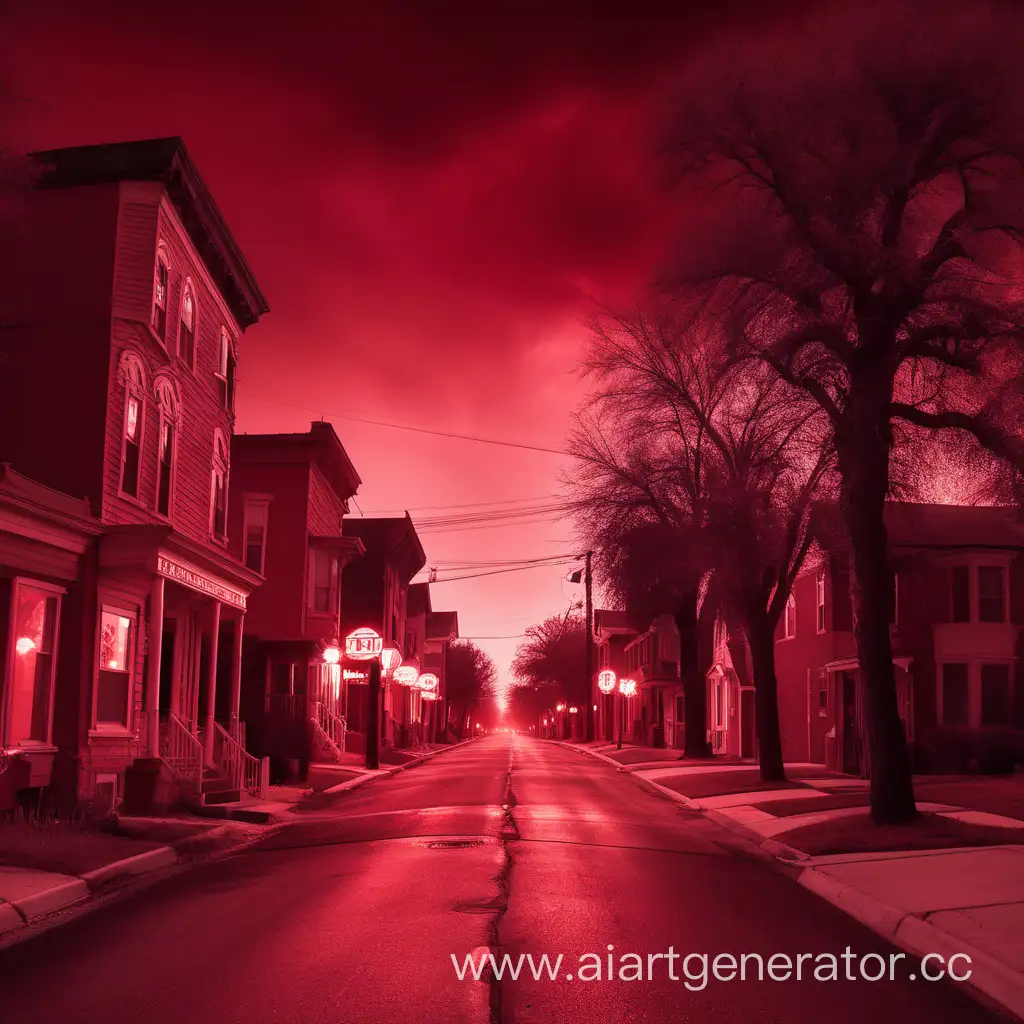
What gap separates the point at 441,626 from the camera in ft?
299

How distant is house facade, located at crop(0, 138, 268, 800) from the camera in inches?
748

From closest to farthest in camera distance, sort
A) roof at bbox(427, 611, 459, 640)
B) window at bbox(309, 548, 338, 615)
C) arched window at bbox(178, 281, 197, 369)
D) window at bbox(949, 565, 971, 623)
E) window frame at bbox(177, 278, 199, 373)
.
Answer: window frame at bbox(177, 278, 199, 373) → arched window at bbox(178, 281, 197, 369) → window at bbox(949, 565, 971, 623) → window at bbox(309, 548, 338, 615) → roof at bbox(427, 611, 459, 640)

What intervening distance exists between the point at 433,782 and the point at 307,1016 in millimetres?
22156

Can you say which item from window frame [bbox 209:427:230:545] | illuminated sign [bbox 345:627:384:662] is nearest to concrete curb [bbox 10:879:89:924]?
window frame [bbox 209:427:230:545]

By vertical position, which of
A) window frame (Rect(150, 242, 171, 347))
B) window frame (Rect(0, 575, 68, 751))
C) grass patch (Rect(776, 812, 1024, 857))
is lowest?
grass patch (Rect(776, 812, 1024, 857))

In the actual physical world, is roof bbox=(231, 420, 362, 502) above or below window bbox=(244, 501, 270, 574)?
above

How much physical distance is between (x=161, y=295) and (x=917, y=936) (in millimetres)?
17237

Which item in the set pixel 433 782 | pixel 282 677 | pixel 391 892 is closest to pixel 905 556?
pixel 433 782

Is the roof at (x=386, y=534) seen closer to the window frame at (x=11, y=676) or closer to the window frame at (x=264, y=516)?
the window frame at (x=264, y=516)

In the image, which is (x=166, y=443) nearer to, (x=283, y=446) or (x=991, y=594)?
(x=283, y=446)

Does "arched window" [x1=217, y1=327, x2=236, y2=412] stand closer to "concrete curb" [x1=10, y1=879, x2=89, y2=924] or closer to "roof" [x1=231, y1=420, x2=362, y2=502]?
"roof" [x1=231, y1=420, x2=362, y2=502]

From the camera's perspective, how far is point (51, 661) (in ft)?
59.1

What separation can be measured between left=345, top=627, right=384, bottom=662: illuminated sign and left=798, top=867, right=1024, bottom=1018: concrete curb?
19035 millimetres

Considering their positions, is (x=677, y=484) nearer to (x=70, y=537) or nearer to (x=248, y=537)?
(x=248, y=537)
